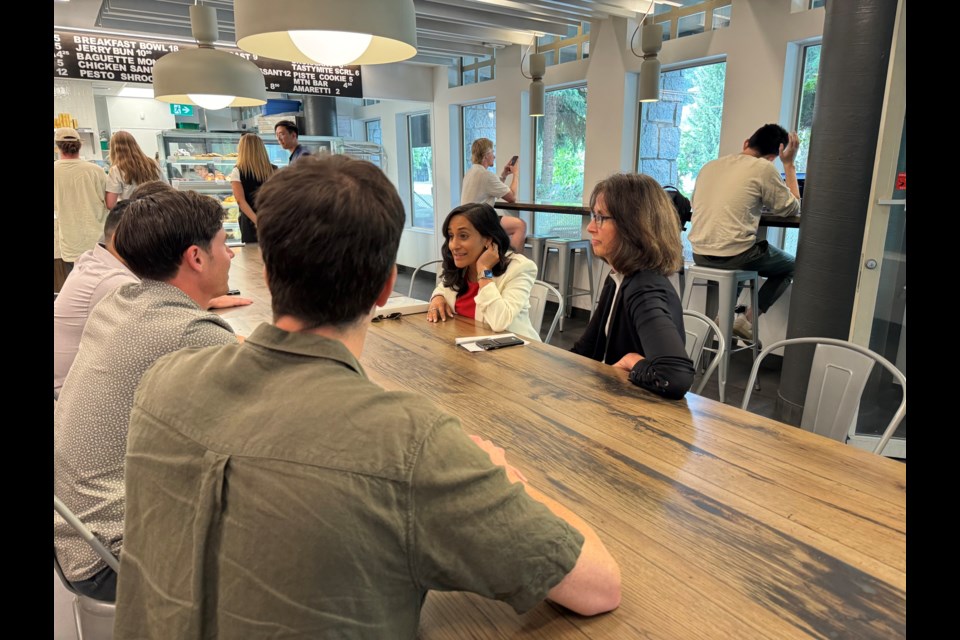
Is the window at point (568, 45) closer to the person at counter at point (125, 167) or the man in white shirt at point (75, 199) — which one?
the person at counter at point (125, 167)

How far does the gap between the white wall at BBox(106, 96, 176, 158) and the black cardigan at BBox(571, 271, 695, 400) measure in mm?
7411

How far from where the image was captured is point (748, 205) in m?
3.73

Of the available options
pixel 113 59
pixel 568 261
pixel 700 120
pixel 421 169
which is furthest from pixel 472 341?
pixel 421 169

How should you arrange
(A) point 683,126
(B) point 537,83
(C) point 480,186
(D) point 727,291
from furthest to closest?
(C) point 480,186
(B) point 537,83
(A) point 683,126
(D) point 727,291

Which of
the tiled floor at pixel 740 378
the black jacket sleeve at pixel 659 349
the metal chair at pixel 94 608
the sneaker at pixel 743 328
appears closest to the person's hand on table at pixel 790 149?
the sneaker at pixel 743 328

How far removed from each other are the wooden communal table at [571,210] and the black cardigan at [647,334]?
2.10 m

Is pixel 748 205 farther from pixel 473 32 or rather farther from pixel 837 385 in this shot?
pixel 473 32

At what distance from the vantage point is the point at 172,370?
79 cm

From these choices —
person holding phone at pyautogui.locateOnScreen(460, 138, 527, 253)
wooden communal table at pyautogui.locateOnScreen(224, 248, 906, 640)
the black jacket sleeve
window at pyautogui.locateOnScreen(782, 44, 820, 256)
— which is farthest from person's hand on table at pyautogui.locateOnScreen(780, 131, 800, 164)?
wooden communal table at pyautogui.locateOnScreen(224, 248, 906, 640)

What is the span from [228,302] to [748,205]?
312 cm
